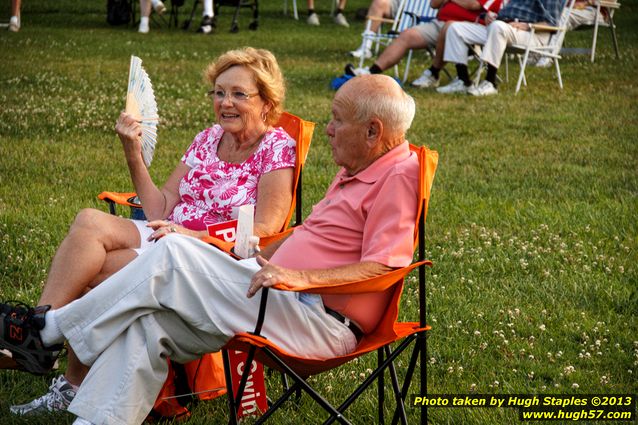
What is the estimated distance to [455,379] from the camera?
4.09 m

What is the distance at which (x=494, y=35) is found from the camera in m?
10.9

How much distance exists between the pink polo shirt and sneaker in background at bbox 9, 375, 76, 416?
3.07 ft

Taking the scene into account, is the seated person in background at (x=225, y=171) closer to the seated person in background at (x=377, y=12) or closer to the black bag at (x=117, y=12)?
the seated person in background at (x=377, y=12)

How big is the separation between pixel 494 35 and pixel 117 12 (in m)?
8.45

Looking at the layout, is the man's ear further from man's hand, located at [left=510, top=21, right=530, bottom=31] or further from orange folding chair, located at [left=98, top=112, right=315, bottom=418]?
man's hand, located at [left=510, top=21, right=530, bottom=31]

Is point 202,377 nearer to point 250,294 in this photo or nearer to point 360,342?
point 360,342

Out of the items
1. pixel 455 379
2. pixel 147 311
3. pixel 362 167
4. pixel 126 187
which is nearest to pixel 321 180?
pixel 126 187

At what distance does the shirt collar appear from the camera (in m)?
3.39

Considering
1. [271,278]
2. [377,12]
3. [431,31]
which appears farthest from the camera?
[377,12]

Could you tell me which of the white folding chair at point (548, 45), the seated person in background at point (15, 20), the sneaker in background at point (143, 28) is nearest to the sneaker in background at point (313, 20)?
the sneaker in background at point (143, 28)

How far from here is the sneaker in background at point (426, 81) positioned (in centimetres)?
1166

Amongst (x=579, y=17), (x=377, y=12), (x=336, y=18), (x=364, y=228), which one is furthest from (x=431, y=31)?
(x=364, y=228)

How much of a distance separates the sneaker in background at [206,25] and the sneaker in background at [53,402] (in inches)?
530

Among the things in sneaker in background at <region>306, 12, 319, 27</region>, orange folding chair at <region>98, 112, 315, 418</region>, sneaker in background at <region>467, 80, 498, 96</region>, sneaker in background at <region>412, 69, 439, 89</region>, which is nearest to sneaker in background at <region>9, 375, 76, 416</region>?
orange folding chair at <region>98, 112, 315, 418</region>
